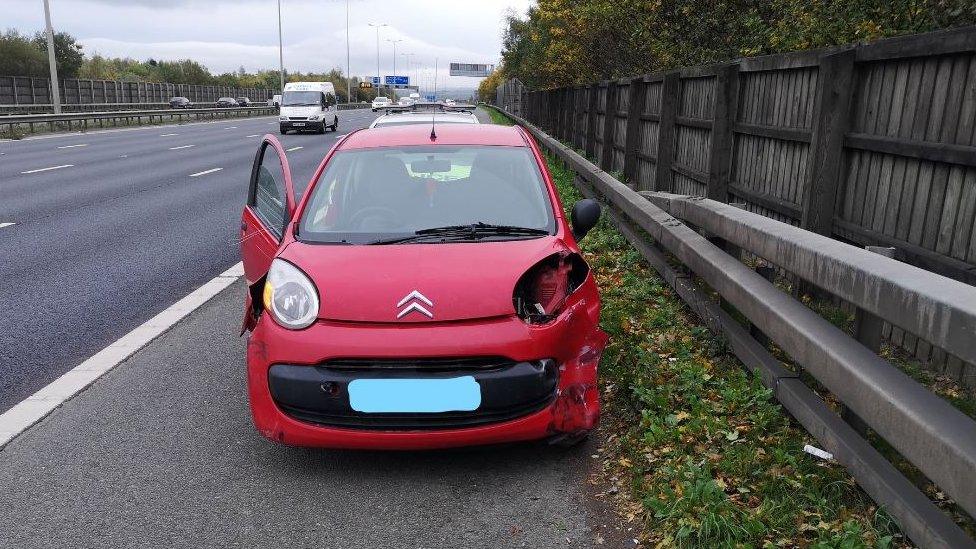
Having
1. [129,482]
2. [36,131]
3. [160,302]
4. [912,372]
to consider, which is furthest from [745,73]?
[36,131]

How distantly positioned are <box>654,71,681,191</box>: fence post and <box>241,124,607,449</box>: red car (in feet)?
18.7

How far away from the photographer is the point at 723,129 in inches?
283

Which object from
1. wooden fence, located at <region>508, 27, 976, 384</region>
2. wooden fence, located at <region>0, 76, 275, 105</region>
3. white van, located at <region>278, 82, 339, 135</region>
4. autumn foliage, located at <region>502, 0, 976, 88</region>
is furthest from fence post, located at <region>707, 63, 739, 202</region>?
wooden fence, located at <region>0, 76, 275, 105</region>

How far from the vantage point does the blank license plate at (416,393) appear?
332 centimetres

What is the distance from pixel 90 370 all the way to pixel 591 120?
12.5 meters

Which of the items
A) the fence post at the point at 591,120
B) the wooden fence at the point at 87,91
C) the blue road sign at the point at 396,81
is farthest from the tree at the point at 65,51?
the blue road sign at the point at 396,81

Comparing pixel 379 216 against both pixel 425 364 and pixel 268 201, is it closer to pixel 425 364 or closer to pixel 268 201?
pixel 425 364

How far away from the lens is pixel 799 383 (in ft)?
11.3

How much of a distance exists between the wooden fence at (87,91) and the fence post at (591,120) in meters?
35.6

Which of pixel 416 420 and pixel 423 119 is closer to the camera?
pixel 416 420

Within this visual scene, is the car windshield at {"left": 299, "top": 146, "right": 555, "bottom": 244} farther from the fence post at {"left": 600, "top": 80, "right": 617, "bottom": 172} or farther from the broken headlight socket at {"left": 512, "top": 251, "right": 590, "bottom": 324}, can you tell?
the fence post at {"left": 600, "top": 80, "right": 617, "bottom": 172}

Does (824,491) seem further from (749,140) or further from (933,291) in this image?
(749,140)

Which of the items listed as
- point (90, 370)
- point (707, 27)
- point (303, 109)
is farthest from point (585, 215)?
point (303, 109)

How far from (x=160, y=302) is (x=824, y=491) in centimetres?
525
